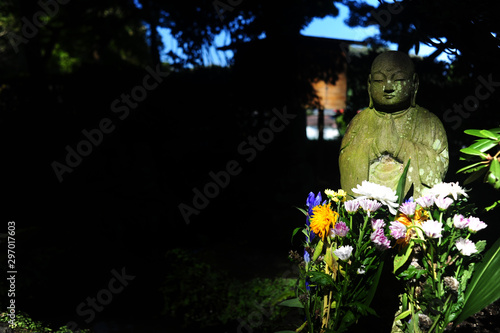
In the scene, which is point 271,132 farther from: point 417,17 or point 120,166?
point 417,17

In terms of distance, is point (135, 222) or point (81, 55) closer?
point (135, 222)

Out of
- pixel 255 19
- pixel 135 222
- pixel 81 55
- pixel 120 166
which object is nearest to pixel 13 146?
pixel 120 166

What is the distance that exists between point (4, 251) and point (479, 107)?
590 centimetres

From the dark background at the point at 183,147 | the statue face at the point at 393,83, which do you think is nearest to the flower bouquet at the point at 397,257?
the statue face at the point at 393,83

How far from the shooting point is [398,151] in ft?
8.72

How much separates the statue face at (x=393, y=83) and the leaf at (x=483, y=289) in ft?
3.48

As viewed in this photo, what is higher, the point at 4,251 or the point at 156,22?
the point at 156,22

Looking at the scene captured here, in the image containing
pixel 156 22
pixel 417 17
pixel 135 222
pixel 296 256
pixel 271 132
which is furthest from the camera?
pixel 156 22

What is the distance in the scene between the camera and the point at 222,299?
13.9 feet

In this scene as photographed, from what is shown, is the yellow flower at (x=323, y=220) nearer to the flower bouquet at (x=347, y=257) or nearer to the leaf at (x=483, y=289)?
the flower bouquet at (x=347, y=257)

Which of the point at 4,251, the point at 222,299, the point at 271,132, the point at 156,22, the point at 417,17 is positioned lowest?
the point at 222,299

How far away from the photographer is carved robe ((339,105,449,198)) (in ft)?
8.54

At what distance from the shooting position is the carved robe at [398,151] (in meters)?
2.60

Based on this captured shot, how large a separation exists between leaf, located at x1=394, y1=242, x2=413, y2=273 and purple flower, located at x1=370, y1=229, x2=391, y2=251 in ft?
0.68
